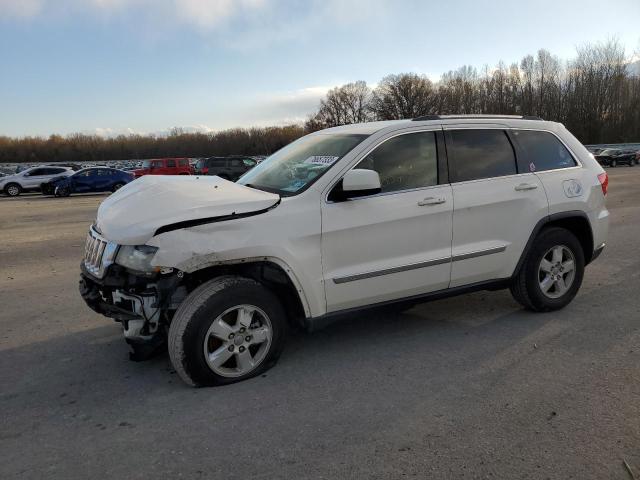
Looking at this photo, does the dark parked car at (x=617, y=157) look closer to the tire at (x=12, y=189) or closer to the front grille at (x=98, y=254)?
the tire at (x=12, y=189)

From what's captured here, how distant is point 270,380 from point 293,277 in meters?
0.76

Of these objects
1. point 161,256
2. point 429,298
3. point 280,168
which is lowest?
point 429,298

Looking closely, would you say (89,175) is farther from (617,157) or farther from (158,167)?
(617,157)

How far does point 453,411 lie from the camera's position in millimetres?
3188

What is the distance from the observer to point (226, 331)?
11.5 ft

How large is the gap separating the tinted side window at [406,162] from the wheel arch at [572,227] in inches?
45.6

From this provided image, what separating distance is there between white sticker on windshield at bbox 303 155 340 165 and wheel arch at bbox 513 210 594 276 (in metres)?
1.99

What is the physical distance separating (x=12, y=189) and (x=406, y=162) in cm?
2948

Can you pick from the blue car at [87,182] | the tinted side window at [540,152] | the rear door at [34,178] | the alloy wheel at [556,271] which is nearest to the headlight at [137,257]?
the tinted side window at [540,152]

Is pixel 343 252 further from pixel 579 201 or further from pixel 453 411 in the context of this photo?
pixel 579 201

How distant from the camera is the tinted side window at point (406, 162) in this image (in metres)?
4.08

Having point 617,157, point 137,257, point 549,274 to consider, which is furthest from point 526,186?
point 617,157

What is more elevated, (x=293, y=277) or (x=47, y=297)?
(x=293, y=277)

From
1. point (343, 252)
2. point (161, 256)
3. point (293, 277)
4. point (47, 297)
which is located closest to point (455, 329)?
point (343, 252)
